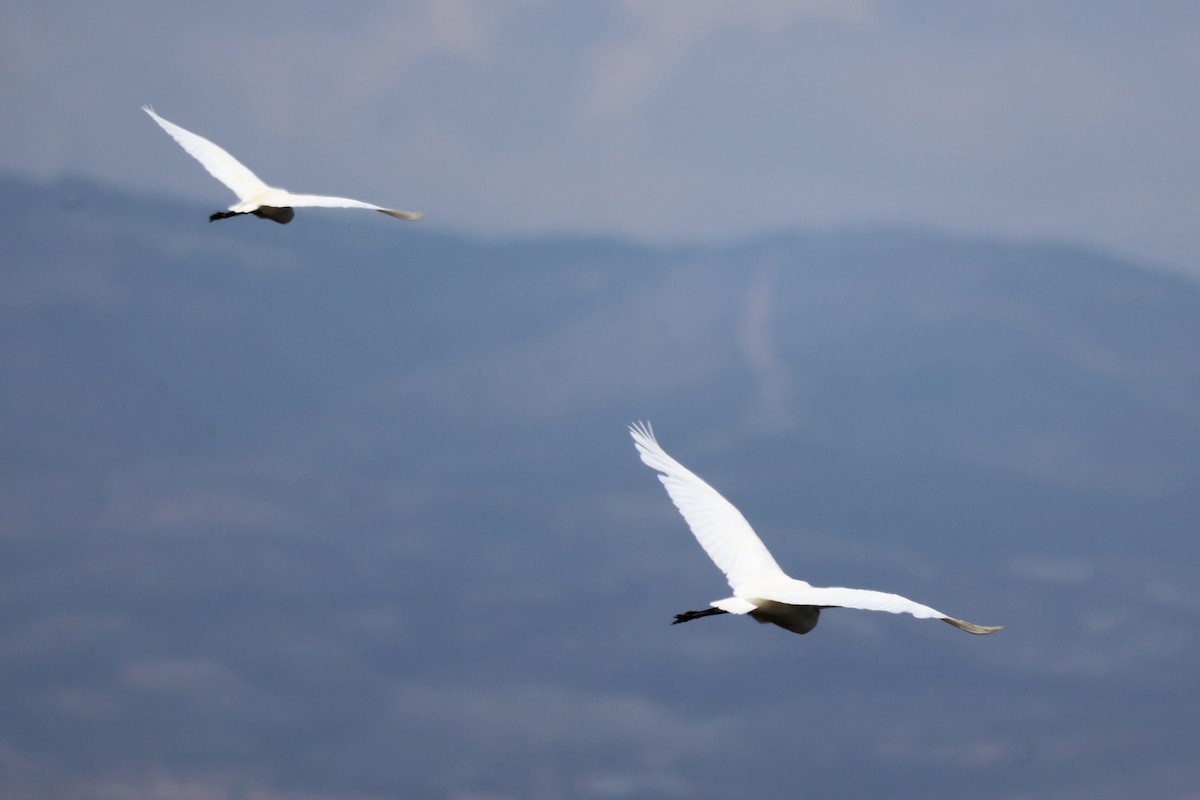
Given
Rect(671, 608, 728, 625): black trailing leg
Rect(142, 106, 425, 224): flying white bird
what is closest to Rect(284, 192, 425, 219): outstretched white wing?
Rect(142, 106, 425, 224): flying white bird

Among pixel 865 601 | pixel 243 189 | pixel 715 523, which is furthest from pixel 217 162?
pixel 865 601

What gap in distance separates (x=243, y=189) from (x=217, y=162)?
0.84 metres

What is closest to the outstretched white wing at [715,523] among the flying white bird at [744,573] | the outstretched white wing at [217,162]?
the flying white bird at [744,573]

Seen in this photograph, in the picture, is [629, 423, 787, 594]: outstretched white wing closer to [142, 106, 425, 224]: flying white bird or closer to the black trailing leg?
the black trailing leg

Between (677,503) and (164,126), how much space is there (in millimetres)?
9846

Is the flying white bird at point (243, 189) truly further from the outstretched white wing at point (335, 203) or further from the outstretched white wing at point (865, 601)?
the outstretched white wing at point (865, 601)

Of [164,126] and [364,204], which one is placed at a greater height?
[164,126]

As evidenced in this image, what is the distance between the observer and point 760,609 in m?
16.8

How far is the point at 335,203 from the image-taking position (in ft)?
68.9

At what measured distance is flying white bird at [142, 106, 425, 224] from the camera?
70.9 feet

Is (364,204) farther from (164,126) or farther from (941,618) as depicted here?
(941,618)

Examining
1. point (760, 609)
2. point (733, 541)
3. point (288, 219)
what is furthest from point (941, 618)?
point (288, 219)

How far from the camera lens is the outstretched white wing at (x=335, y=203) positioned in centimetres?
1925

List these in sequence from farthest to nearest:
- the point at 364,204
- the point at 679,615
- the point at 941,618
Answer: the point at 364,204
the point at 679,615
the point at 941,618
